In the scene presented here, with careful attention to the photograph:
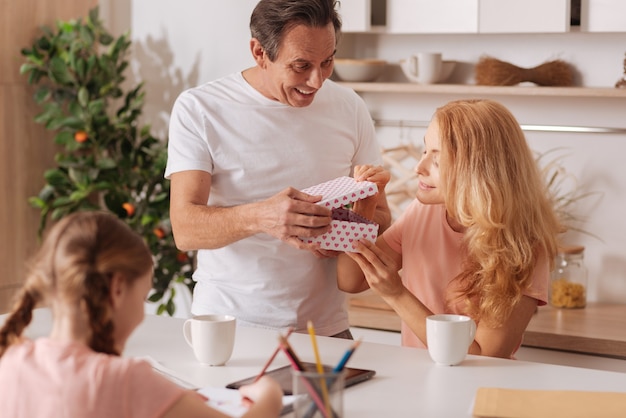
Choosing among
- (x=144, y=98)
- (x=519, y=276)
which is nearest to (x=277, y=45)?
(x=519, y=276)

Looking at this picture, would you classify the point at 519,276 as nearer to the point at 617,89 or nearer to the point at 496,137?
the point at 496,137

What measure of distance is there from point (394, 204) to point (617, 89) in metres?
0.92

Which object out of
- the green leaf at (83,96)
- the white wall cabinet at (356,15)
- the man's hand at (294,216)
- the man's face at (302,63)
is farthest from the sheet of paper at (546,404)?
the green leaf at (83,96)

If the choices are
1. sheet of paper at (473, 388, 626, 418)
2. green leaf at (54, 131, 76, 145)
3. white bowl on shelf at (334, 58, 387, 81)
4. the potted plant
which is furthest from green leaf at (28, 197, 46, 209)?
sheet of paper at (473, 388, 626, 418)

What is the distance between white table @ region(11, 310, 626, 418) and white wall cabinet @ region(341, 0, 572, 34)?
5.06ft

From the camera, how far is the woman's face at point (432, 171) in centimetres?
220

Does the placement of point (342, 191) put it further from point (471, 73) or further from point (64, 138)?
point (64, 138)

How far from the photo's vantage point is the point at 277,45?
225cm

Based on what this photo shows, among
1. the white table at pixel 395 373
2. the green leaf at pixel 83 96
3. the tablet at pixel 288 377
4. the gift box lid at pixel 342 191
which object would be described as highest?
the green leaf at pixel 83 96

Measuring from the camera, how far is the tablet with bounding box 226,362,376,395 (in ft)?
5.63

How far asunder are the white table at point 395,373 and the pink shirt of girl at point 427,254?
274mm

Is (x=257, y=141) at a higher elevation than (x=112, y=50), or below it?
below

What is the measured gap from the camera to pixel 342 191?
82.2 inches

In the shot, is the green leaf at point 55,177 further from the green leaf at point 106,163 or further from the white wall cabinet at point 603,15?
the white wall cabinet at point 603,15
